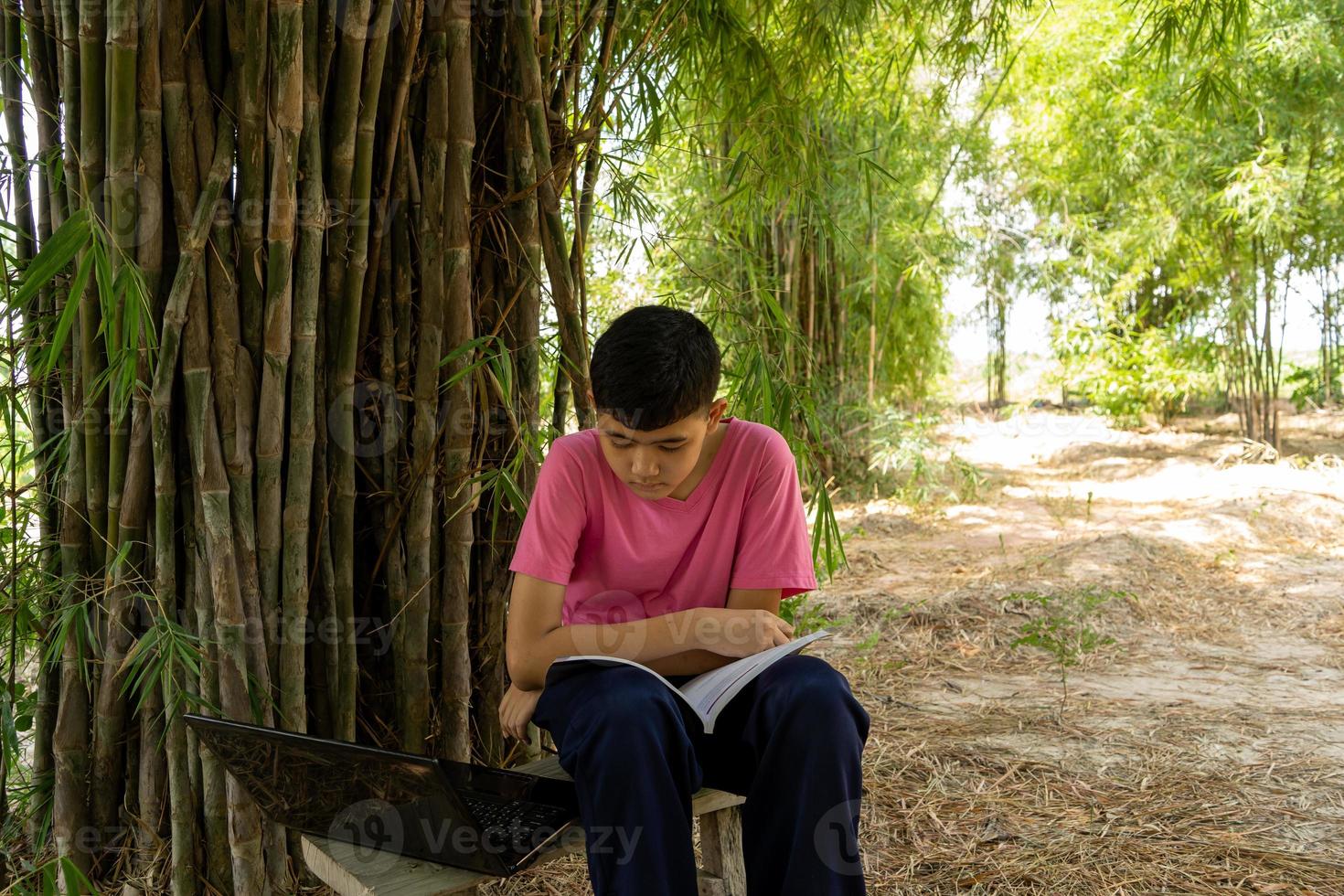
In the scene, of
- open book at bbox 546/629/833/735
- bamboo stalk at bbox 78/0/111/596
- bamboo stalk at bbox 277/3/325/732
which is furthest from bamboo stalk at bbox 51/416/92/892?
open book at bbox 546/629/833/735

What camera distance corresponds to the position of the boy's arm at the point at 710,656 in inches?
60.9

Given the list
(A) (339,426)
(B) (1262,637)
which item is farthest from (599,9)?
(B) (1262,637)

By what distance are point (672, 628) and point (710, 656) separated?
3.2 inches

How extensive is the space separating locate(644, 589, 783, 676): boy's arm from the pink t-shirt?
0.05 feet

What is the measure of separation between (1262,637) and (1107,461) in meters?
4.77

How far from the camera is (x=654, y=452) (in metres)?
1.50

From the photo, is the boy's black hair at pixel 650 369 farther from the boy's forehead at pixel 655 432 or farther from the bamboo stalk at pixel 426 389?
the bamboo stalk at pixel 426 389

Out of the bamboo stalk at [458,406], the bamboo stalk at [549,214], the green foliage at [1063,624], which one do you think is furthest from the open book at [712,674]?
the green foliage at [1063,624]

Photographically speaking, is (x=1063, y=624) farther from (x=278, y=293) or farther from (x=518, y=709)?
(x=278, y=293)

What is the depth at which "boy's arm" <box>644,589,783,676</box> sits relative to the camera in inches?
60.9

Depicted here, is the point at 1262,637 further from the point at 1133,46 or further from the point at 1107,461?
the point at 1107,461

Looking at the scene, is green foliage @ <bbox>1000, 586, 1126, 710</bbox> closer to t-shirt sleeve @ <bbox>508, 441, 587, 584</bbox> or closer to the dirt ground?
the dirt ground

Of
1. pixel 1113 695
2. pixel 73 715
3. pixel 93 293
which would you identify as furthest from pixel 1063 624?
pixel 93 293

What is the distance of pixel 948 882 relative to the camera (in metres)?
2.05
